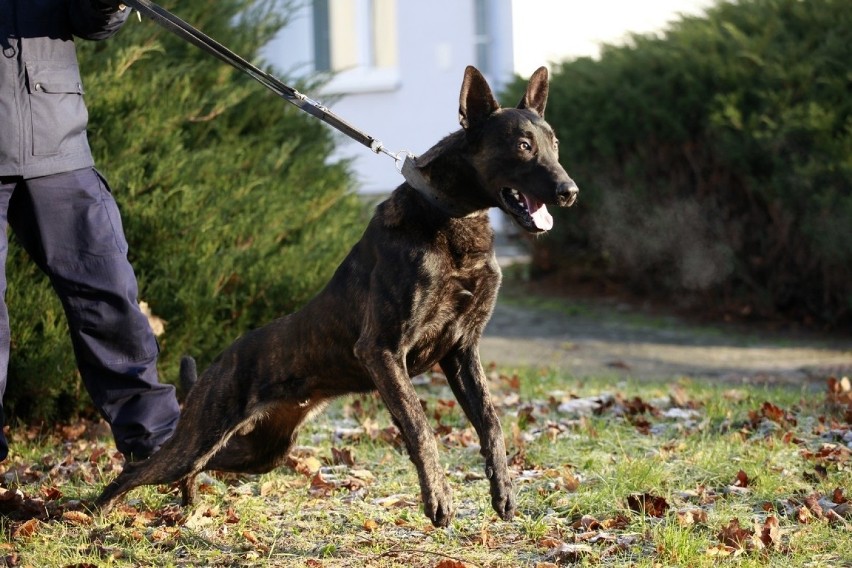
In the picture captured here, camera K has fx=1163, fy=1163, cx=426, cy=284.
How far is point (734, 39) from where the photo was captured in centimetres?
991

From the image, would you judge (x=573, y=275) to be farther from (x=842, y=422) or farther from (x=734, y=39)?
(x=842, y=422)

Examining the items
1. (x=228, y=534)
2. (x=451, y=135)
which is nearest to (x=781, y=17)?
(x=451, y=135)

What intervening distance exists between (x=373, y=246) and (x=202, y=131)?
3262mm

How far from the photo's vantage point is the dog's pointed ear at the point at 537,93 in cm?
455

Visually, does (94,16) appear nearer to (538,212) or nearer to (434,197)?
(434,197)

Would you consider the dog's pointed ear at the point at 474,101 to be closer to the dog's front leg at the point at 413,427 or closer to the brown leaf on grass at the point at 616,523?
the dog's front leg at the point at 413,427

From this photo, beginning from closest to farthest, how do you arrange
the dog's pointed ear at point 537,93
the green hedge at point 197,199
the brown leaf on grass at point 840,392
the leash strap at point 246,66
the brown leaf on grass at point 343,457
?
the dog's pointed ear at point 537,93
the leash strap at point 246,66
the brown leaf on grass at point 343,457
the green hedge at point 197,199
the brown leaf on grass at point 840,392

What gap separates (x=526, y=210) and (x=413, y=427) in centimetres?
87

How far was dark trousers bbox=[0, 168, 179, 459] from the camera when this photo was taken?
4812mm

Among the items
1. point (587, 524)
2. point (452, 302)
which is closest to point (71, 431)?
point (452, 302)

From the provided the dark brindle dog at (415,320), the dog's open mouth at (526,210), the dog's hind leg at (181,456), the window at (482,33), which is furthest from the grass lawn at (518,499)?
the window at (482,33)

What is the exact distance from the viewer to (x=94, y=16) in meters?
4.74

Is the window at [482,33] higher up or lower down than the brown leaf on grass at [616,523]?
higher up

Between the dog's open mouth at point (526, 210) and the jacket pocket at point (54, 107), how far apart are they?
6.16 feet
